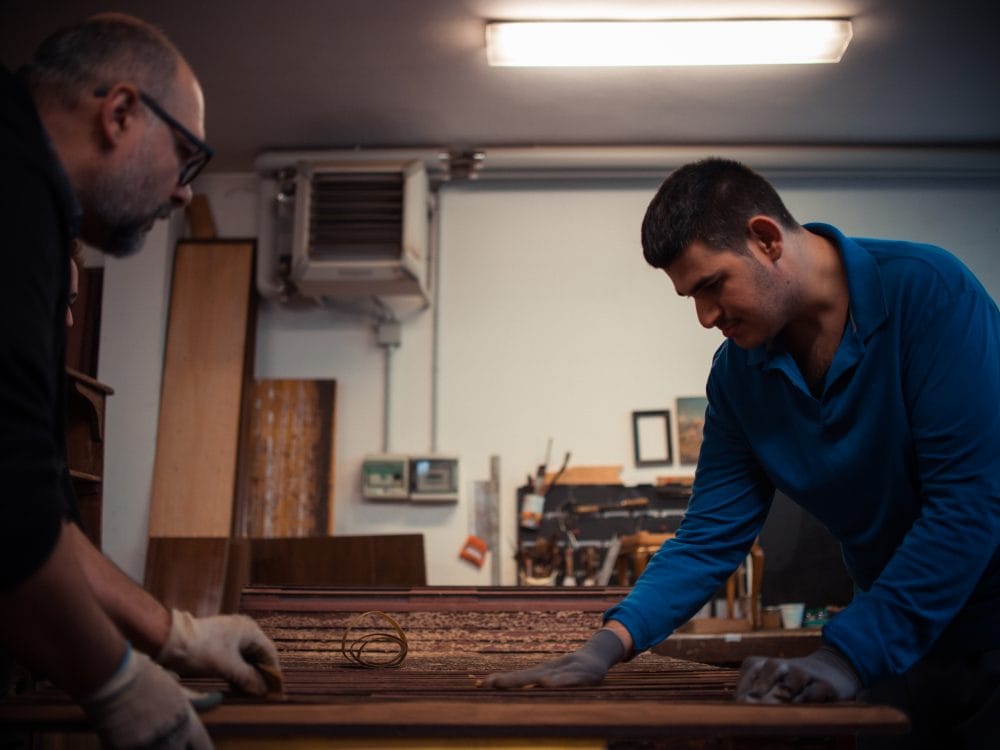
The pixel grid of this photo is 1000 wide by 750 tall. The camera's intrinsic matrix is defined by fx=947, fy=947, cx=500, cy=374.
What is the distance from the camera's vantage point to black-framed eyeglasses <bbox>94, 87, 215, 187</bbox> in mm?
1359

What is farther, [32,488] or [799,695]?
[799,695]

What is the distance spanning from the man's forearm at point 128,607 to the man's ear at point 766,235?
1.16m

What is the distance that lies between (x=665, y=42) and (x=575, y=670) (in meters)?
3.20

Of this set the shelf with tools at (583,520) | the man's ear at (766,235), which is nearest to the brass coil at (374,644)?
the man's ear at (766,235)

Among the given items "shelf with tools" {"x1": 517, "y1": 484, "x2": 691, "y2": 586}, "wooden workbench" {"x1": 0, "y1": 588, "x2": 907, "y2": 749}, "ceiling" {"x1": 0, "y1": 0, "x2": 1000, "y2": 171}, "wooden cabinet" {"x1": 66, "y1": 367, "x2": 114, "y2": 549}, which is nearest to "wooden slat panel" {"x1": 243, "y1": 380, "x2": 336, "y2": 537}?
"shelf with tools" {"x1": 517, "y1": 484, "x2": 691, "y2": 586}

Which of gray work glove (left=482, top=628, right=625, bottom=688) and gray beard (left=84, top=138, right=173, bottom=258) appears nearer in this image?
gray beard (left=84, top=138, right=173, bottom=258)

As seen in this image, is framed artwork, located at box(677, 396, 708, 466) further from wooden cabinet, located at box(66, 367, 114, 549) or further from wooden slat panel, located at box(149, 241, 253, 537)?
wooden cabinet, located at box(66, 367, 114, 549)

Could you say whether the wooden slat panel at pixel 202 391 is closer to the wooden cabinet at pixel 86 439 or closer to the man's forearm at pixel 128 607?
the wooden cabinet at pixel 86 439

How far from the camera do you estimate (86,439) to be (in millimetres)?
3395

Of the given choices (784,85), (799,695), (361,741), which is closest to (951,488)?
(799,695)

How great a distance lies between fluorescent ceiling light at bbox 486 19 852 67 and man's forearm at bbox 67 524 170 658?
125 inches

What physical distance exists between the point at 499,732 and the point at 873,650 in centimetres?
63

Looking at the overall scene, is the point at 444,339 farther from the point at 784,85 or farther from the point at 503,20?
the point at 784,85

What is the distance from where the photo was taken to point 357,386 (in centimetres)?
514
